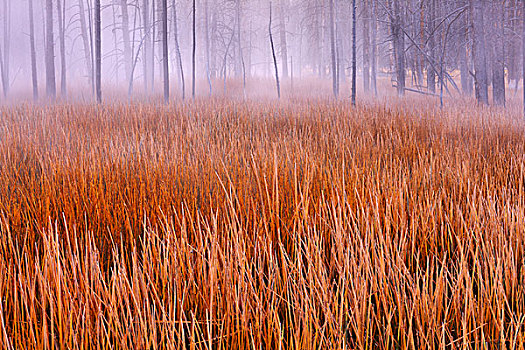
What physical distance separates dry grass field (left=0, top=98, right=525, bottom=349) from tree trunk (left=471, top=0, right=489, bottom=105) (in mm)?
5452

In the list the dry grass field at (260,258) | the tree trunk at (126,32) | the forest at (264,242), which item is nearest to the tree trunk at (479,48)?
the forest at (264,242)

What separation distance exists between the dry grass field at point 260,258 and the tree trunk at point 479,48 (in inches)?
215

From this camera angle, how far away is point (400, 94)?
11.3 m

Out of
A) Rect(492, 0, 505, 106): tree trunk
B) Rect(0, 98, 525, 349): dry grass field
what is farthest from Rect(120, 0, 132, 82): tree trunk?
Rect(0, 98, 525, 349): dry grass field

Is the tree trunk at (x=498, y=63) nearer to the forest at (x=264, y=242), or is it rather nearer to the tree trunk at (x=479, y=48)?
the tree trunk at (x=479, y=48)

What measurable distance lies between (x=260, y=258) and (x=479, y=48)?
844 cm

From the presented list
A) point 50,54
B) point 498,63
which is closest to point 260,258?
point 498,63

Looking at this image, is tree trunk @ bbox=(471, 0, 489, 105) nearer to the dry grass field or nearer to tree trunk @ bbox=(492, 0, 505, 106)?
tree trunk @ bbox=(492, 0, 505, 106)

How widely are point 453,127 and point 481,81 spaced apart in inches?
182

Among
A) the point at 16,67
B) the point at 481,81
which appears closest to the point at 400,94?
the point at 481,81

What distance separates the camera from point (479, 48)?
7891mm

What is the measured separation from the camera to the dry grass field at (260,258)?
3.19 feet

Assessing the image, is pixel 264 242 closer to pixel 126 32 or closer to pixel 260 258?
pixel 260 258

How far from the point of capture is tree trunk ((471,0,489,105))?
7.55 meters
